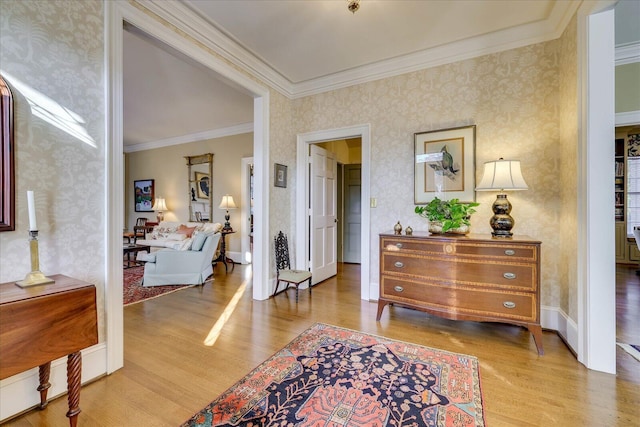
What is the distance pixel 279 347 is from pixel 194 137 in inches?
222

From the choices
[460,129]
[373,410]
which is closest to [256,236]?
[373,410]

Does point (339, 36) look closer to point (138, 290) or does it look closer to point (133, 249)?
point (138, 290)

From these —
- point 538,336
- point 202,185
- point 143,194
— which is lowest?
point 538,336

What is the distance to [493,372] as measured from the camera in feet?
6.09

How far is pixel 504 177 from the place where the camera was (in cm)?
235

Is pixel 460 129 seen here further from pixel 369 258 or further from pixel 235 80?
pixel 235 80

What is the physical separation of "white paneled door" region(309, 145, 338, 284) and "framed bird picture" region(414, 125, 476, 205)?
149 centimetres

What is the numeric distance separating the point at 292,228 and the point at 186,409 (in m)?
2.60

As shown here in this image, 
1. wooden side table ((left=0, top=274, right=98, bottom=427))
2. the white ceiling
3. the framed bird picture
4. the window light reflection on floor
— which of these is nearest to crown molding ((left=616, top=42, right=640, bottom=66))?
the white ceiling

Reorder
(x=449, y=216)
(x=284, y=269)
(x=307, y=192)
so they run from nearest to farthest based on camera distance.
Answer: (x=449, y=216) < (x=284, y=269) < (x=307, y=192)

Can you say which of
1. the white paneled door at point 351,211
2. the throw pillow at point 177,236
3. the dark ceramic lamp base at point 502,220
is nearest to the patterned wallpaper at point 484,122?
the dark ceramic lamp base at point 502,220

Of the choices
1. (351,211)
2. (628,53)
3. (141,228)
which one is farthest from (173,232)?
(628,53)

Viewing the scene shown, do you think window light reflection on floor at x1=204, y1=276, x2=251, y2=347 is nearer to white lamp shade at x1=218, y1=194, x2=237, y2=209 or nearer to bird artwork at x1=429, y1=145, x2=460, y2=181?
white lamp shade at x1=218, y1=194, x2=237, y2=209

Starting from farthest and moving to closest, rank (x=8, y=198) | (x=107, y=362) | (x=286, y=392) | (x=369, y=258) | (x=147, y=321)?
(x=369, y=258) < (x=147, y=321) < (x=107, y=362) < (x=286, y=392) < (x=8, y=198)
